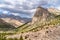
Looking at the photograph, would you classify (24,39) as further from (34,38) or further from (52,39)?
(52,39)

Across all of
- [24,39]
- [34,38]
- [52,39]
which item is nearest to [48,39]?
[52,39]

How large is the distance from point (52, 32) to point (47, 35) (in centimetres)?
637

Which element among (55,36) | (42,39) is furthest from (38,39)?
(55,36)

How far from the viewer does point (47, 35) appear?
111062mm

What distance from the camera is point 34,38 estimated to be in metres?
108

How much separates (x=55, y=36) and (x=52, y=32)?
23.8 feet

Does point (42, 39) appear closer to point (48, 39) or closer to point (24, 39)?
point (48, 39)

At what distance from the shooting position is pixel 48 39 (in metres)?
105

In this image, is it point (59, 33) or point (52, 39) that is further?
point (59, 33)

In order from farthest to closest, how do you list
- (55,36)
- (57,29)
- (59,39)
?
1. (57,29)
2. (55,36)
3. (59,39)

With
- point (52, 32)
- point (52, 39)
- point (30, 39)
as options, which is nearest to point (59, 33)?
point (52, 32)

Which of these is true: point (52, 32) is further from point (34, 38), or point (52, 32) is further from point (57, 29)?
point (34, 38)

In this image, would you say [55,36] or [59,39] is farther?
[55,36]

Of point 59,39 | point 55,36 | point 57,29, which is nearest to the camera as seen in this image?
point 59,39
